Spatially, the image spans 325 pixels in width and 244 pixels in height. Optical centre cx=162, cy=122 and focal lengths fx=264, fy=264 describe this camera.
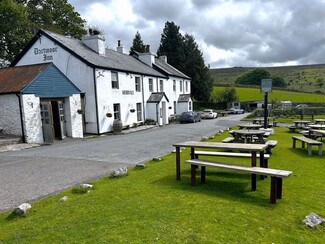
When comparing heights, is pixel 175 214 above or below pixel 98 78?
below

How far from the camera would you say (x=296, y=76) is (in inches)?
3836

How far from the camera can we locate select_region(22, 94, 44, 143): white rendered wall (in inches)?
571

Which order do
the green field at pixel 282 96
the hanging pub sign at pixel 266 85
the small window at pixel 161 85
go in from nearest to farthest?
1. the hanging pub sign at pixel 266 85
2. the small window at pixel 161 85
3. the green field at pixel 282 96

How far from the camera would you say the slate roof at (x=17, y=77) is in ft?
48.6

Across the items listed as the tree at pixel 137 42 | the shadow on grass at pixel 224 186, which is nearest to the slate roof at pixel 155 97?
the shadow on grass at pixel 224 186

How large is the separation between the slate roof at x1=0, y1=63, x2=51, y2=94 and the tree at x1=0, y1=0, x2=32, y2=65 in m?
10.6

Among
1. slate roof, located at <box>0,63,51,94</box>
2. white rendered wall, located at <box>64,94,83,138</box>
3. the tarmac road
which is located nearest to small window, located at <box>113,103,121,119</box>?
white rendered wall, located at <box>64,94,83,138</box>

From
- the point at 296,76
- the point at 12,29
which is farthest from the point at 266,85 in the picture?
the point at 296,76

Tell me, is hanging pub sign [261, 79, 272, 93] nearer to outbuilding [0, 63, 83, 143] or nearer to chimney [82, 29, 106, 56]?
outbuilding [0, 63, 83, 143]

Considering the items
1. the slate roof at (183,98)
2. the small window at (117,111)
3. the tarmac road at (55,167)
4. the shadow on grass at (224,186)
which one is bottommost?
the tarmac road at (55,167)

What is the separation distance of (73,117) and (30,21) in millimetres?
18039

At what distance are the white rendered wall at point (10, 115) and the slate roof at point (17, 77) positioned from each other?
0.44 metres

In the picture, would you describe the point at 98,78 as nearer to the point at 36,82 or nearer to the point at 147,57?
the point at 36,82

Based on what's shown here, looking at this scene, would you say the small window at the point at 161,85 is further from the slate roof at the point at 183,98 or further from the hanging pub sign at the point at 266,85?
the hanging pub sign at the point at 266,85
